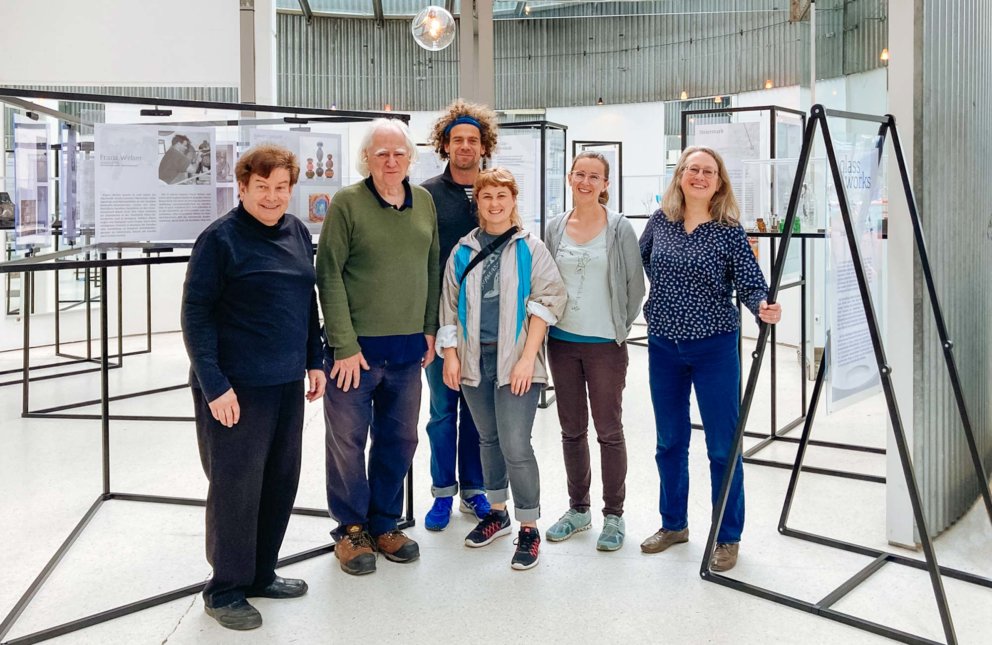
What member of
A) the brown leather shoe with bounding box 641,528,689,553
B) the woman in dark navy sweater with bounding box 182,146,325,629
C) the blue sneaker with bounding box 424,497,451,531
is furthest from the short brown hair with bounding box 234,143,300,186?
the brown leather shoe with bounding box 641,528,689,553

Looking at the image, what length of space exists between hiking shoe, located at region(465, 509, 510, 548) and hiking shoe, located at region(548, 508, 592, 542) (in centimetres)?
20

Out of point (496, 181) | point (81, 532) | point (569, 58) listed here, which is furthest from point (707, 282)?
point (569, 58)

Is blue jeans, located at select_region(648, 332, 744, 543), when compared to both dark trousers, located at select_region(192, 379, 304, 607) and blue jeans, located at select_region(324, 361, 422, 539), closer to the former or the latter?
blue jeans, located at select_region(324, 361, 422, 539)

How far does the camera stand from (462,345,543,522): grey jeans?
309 centimetres

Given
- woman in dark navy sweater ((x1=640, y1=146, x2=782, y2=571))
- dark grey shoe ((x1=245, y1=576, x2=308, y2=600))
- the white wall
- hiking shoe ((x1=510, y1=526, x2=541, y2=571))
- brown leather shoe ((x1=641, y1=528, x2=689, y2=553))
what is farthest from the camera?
the white wall

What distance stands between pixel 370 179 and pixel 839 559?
7.85 feet

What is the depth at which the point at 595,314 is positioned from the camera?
3145 mm

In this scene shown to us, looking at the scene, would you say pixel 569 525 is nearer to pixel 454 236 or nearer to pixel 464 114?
pixel 454 236

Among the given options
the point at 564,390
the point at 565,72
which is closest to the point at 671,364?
the point at 564,390

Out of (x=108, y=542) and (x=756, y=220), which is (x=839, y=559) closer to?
(x=756, y=220)

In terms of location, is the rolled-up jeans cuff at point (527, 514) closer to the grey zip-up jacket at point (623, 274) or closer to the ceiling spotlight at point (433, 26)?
the grey zip-up jacket at point (623, 274)

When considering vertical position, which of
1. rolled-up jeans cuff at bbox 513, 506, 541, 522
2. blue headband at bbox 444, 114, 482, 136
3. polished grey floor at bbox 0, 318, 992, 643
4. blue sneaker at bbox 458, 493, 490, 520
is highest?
blue headband at bbox 444, 114, 482, 136

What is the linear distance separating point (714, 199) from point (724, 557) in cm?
138

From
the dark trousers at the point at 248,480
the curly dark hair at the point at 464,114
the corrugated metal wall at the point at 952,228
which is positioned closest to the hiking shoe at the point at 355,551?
the dark trousers at the point at 248,480
